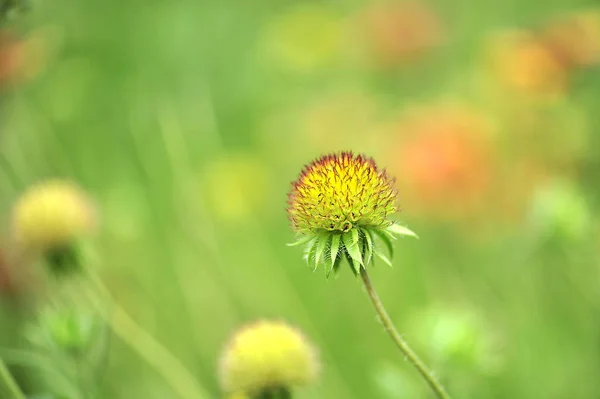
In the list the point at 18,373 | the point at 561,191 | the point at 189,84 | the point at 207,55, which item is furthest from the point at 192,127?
the point at 561,191

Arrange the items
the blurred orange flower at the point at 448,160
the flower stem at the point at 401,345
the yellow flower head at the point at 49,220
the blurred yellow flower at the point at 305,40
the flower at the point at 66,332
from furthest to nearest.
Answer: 1. the blurred yellow flower at the point at 305,40
2. the blurred orange flower at the point at 448,160
3. the yellow flower head at the point at 49,220
4. the flower at the point at 66,332
5. the flower stem at the point at 401,345

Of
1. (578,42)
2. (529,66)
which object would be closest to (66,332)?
(529,66)

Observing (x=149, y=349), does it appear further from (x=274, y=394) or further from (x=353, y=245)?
(x=353, y=245)

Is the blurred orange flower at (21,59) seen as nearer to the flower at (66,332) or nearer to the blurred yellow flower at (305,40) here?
the flower at (66,332)

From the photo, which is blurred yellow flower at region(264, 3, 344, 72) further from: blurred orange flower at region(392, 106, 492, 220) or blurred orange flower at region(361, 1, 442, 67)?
blurred orange flower at region(392, 106, 492, 220)

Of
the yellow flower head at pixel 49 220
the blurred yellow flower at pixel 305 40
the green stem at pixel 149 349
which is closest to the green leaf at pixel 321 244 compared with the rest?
the green stem at pixel 149 349
